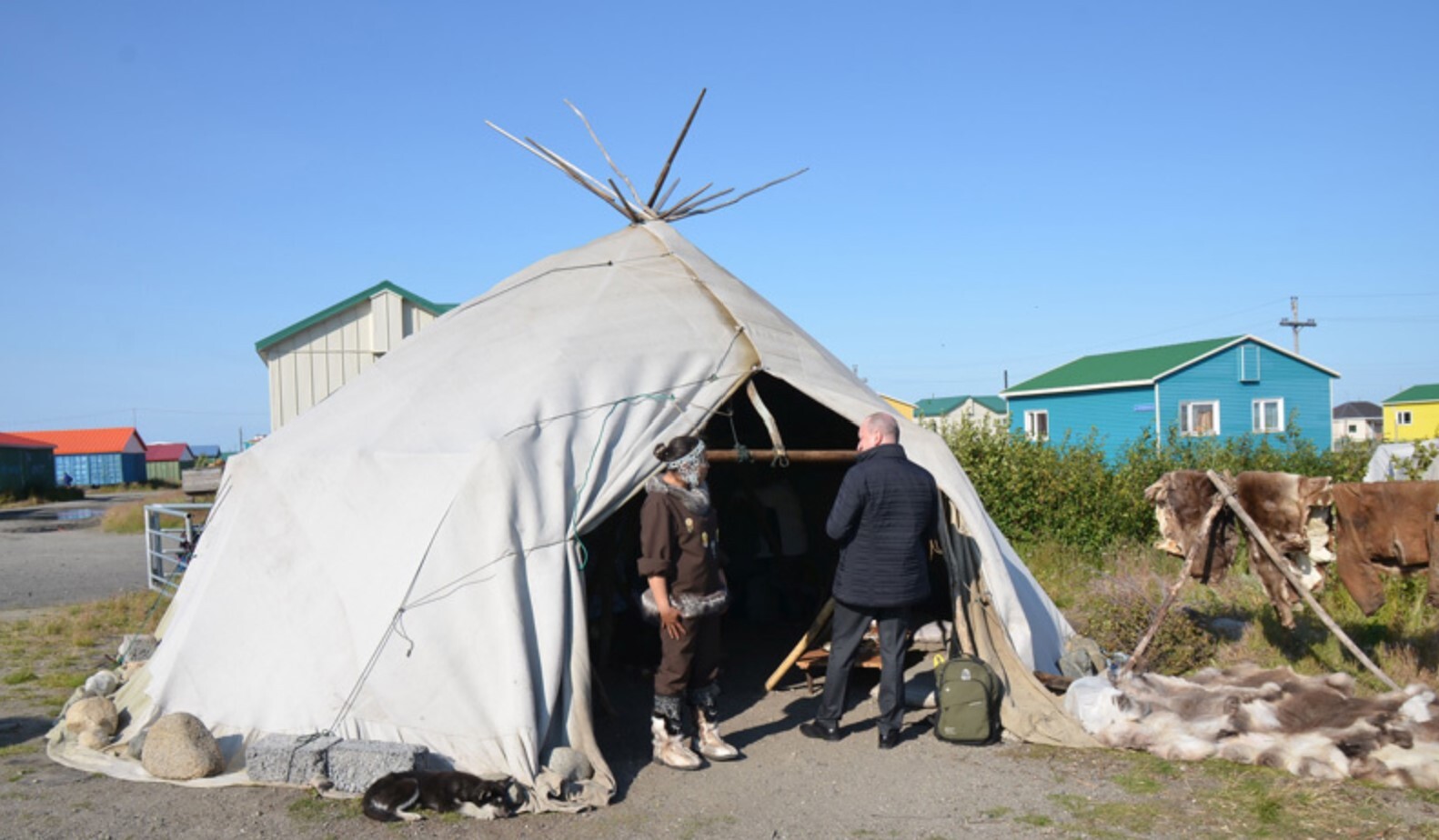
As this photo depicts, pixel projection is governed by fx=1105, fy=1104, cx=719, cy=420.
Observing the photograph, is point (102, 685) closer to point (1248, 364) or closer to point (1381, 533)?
point (1381, 533)

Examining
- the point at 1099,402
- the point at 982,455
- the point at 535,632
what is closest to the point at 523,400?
the point at 535,632

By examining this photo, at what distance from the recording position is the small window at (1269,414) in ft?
86.0

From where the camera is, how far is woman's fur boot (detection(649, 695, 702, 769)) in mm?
5633

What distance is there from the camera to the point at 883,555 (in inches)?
231

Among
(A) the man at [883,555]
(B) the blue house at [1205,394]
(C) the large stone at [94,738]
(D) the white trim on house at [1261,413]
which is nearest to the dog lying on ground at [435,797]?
(C) the large stone at [94,738]

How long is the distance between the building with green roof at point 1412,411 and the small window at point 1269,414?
→ 59.1ft

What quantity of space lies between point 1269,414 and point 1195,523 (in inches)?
869

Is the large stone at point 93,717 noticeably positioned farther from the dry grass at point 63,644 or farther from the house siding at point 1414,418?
the house siding at point 1414,418

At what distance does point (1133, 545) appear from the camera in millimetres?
12148

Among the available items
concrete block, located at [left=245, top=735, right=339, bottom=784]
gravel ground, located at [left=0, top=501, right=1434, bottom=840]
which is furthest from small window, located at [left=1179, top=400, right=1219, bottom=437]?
concrete block, located at [left=245, top=735, right=339, bottom=784]

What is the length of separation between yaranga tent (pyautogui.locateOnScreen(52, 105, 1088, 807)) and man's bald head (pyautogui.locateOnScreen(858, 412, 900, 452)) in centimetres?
81

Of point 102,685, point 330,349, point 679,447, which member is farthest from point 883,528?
point 330,349

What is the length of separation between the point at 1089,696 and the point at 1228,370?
22056 millimetres

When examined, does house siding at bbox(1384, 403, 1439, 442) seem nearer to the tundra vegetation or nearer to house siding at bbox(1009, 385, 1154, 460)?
house siding at bbox(1009, 385, 1154, 460)
